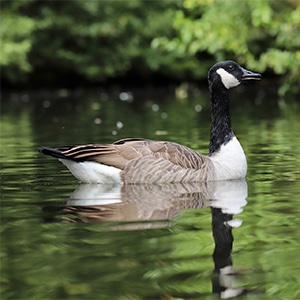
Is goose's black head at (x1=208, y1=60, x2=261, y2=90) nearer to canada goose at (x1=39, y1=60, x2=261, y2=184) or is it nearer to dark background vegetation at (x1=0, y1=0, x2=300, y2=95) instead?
canada goose at (x1=39, y1=60, x2=261, y2=184)

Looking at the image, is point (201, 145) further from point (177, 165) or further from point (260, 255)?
point (260, 255)

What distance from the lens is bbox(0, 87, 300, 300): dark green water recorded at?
18.0ft

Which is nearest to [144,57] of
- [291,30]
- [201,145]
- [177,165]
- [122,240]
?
[291,30]

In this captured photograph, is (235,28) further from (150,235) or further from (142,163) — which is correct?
(150,235)

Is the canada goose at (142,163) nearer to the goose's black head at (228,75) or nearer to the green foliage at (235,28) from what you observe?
the goose's black head at (228,75)

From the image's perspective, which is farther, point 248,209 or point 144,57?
point 144,57

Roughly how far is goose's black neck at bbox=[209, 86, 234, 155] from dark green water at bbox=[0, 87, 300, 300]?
1.88 feet

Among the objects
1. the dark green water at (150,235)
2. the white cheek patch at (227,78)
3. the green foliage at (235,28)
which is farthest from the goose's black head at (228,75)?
the green foliage at (235,28)

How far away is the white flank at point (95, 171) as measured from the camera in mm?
10055

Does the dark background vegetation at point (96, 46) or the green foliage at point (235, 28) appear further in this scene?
the dark background vegetation at point (96, 46)

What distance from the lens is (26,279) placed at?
18.5ft

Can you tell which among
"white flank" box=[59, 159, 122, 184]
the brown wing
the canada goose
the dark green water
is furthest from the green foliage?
"white flank" box=[59, 159, 122, 184]

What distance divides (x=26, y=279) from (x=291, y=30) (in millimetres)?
22028

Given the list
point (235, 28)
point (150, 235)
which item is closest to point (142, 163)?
point (150, 235)
